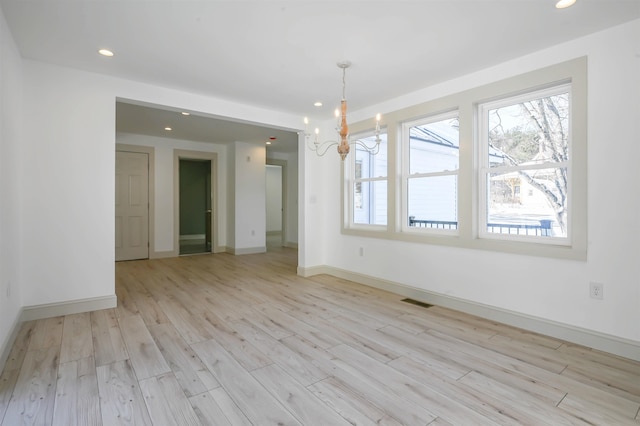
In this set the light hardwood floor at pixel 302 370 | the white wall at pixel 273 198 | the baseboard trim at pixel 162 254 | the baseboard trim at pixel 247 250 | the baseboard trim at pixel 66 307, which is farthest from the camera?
the white wall at pixel 273 198

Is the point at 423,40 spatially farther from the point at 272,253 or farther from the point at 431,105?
the point at 272,253

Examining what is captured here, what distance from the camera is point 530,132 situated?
302 centimetres

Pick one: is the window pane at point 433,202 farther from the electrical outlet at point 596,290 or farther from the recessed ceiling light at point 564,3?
the recessed ceiling light at point 564,3

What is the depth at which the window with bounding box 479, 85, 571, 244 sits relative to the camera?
284 cm

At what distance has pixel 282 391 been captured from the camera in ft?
6.32

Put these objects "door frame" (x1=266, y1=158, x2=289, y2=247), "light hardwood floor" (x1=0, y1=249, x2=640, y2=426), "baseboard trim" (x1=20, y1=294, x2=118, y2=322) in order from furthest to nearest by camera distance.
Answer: "door frame" (x1=266, y1=158, x2=289, y2=247)
"baseboard trim" (x1=20, y1=294, x2=118, y2=322)
"light hardwood floor" (x1=0, y1=249, x2=640, y2=426)

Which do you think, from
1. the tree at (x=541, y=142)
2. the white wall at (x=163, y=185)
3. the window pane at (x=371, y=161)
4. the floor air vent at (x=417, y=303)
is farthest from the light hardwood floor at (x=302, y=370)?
the white wall at (x=163, y=185)

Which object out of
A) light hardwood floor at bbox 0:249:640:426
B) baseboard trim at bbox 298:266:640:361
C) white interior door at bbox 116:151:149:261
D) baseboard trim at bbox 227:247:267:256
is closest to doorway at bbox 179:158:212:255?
baseboard trim at bbox 227:247:267:256

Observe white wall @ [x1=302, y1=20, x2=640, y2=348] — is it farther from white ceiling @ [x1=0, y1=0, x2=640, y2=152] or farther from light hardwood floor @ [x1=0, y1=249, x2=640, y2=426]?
light hardwood floor @ [x1=0, y1=249, x2=640, y2=426]

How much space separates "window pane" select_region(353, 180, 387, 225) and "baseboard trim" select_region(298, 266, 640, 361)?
86cm

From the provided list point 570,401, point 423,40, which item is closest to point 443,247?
point 570,401

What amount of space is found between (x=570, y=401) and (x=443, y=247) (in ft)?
6.25

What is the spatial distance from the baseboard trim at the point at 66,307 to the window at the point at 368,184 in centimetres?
334

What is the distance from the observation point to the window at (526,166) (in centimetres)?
284
